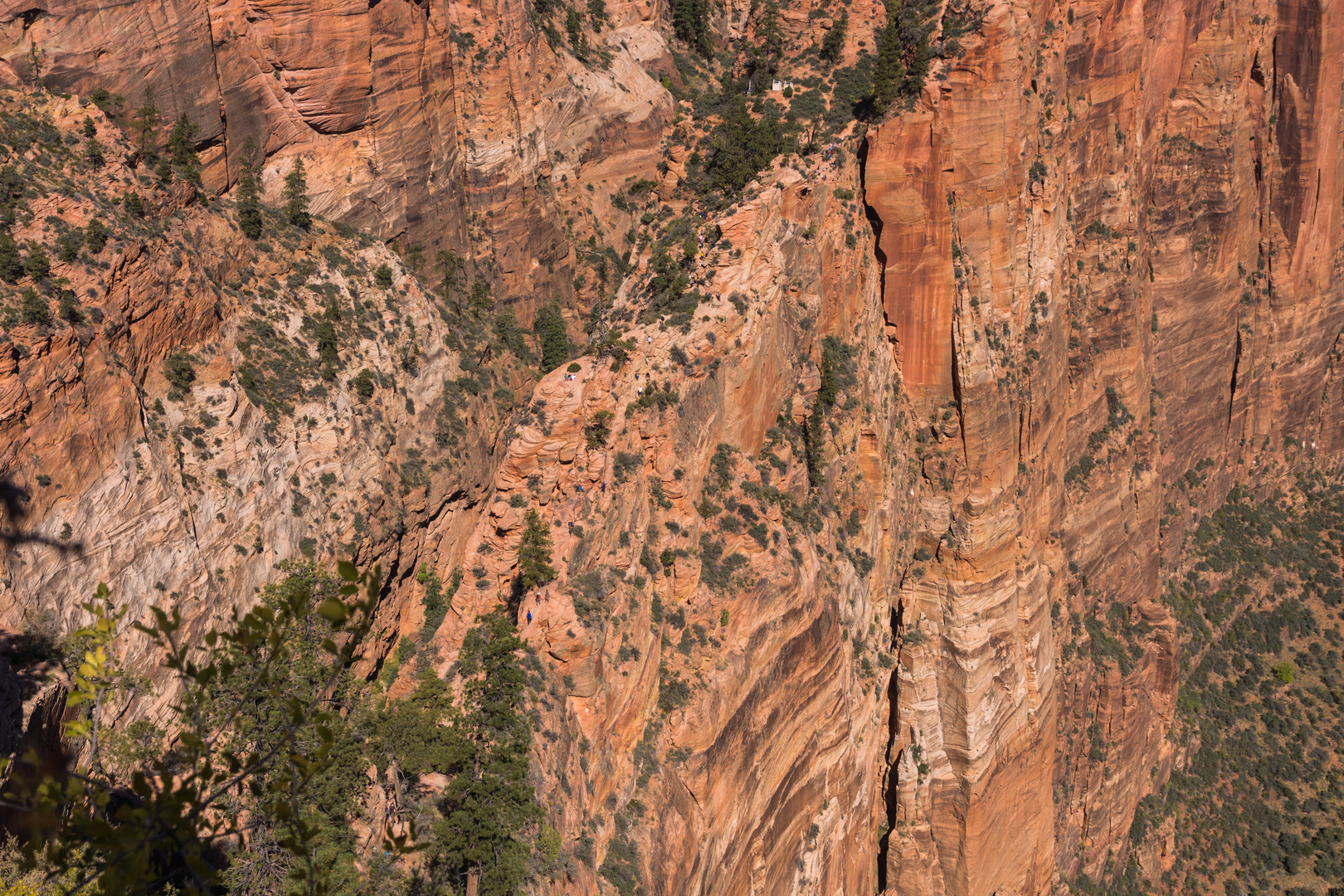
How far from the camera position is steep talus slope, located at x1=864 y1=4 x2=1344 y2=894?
66000mm

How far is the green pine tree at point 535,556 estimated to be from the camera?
4159cm

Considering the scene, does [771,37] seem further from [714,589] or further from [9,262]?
[9,262]

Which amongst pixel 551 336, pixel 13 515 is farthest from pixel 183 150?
pixel 551 336

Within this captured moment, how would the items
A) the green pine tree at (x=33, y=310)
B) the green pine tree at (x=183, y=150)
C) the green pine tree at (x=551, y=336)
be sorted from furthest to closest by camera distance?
the green pine tree at (x=551, y=336), the green pine tree at (x=183, y=150), the green pine tree at (x=33, y=310)

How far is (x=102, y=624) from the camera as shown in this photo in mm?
12602

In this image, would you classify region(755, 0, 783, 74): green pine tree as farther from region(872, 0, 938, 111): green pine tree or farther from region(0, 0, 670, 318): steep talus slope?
region(872, 0, 938, 111): green pine tree

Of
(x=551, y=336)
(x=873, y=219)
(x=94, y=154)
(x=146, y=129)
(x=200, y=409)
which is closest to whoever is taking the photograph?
(x=200, y=409)

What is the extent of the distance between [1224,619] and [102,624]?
105199 millimetres

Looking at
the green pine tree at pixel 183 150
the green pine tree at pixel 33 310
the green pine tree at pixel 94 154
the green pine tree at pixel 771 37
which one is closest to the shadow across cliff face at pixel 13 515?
the green pine tree at pixel 33 310

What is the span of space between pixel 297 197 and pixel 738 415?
29.7m

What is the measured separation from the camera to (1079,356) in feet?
261

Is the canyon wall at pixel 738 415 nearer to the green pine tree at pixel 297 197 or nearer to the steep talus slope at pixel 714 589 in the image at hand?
the steep talus slope at pixel 714 589

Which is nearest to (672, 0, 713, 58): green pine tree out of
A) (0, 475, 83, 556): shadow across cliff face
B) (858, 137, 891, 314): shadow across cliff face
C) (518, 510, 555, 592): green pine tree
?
(858, 137, 891, 314): shadow across cliff face

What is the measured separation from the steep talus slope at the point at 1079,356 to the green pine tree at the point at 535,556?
33.4m
